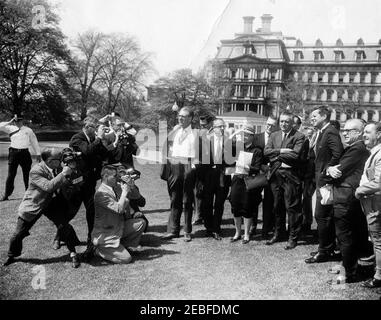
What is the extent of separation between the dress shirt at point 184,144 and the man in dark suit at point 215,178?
433mm

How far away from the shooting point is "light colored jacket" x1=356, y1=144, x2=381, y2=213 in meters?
3.92

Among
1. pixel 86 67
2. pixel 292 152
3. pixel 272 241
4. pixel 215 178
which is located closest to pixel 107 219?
pixel 215 178

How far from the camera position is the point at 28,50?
25.5m

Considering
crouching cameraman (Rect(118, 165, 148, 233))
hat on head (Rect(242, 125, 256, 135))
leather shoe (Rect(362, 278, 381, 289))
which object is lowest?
leather shoe (Rect(362, 278, 381, 289))

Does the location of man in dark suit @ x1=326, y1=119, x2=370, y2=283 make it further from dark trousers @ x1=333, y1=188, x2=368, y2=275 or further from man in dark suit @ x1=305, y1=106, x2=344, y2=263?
man in dark suit @ x1=305, y1=106, x2=344, y2=263

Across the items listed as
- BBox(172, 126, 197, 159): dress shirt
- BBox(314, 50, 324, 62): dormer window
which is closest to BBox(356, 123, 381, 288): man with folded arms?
BBox(172, 126, 197, 159): dress shirt

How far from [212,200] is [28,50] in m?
24.4

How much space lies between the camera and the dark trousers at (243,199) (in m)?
5.96

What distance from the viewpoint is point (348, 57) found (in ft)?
201

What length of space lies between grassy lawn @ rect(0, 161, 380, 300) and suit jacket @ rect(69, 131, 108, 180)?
1.22m

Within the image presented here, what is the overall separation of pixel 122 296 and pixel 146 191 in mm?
7015

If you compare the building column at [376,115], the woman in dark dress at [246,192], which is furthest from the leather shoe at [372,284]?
the building column at [376,115]
